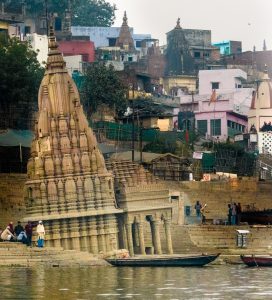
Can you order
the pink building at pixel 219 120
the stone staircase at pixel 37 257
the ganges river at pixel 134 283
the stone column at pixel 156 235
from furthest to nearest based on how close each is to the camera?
the pink building at pixel 219 120
the stone column at pixel 156 235
the stone staircase at pixel 37 257
the ganges river at pixel 134 283

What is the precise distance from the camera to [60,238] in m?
52.4

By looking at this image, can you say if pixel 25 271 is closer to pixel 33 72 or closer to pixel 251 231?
pixel 251 231

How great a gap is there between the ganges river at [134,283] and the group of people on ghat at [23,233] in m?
1.77

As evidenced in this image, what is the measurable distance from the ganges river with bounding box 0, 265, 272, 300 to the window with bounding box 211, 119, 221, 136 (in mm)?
26806

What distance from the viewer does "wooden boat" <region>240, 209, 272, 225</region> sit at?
195 ft

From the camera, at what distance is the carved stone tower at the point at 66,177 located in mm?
52625

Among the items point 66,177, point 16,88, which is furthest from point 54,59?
point 16,88

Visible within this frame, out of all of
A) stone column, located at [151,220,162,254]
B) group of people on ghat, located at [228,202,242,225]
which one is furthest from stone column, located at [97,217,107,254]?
group of people on ghat, located at [228,202,242,225]

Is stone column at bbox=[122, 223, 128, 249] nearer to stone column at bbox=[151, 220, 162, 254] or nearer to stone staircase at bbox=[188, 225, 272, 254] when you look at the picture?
stone column at bbox=[151, 220, 162, 254]

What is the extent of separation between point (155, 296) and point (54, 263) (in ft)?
30.8

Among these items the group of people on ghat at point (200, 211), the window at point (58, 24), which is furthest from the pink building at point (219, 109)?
the group of people on ghat at point (200, 211)

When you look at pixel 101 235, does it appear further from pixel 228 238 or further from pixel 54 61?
pixel 228 238

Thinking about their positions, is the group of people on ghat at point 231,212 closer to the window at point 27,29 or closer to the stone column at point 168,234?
the stone column at point 168,234

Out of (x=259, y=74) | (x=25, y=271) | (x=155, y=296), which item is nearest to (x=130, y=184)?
(x=25, y=271)
